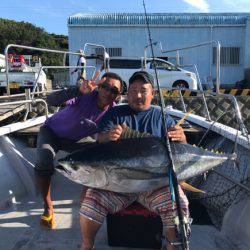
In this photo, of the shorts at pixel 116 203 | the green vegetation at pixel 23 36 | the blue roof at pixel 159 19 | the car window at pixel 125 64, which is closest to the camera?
the shorts at pixel 116 203

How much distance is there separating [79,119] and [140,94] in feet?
2.66

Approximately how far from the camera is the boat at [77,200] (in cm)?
292

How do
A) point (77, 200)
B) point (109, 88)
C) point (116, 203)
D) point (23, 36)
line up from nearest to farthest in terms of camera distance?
1. point (116, 203)
2. point (109, 88)
3. point (77, 200)
4. point (23, 36)

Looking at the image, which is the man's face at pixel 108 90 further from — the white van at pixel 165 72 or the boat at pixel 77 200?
the white van at pixel 165 72

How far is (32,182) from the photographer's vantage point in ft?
13.4

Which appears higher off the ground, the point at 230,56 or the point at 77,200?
the point at 230,56

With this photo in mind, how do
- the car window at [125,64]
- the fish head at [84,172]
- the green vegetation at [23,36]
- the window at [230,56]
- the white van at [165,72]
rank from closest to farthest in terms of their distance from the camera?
the fish head at [84,172], the white van at [165,72], the car window at [125,64], the window at [230,56], the green vegetation at [23,36]

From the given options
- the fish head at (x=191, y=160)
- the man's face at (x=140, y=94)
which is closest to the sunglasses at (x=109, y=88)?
the man's face at (x=140, y=94)

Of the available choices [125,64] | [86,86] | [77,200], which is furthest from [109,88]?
[125,64]

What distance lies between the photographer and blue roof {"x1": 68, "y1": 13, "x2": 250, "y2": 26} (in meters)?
19.8

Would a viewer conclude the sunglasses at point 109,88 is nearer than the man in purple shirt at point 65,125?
Yes

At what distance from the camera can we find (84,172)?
2154 mm

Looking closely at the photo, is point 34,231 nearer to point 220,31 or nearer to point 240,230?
point 240,230

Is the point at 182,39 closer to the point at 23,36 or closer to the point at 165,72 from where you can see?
the point at 165,72
